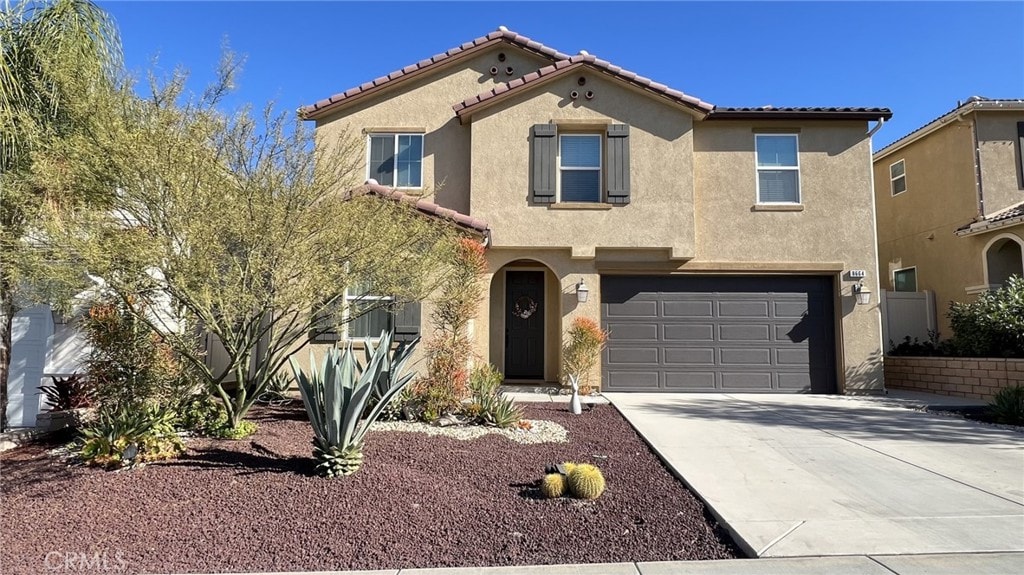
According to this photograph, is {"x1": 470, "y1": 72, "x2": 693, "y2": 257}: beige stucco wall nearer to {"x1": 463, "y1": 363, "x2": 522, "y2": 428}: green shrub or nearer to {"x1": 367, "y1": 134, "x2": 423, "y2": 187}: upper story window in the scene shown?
{"x1": 367, "y1": 134, "x2": 423, "y2": 187}: upper story window

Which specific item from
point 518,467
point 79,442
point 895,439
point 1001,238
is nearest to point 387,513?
point 518,467

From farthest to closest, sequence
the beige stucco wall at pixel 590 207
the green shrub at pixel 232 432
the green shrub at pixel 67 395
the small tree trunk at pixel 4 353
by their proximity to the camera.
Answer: the beige stucco wall at pixel 590 207, the green shrub at pixel 67 395, the small tree trunk at pixel 4 353, the green shrub at pixel 232 432

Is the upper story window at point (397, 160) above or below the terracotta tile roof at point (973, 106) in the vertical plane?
below

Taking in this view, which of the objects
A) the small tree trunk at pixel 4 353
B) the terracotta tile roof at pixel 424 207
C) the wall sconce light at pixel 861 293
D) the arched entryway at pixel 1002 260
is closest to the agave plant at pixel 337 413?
the terracotta tile roof at pixel 424 207

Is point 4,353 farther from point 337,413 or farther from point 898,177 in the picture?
point 898,177

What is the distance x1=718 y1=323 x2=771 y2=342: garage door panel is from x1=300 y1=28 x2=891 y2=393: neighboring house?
43 millimetres

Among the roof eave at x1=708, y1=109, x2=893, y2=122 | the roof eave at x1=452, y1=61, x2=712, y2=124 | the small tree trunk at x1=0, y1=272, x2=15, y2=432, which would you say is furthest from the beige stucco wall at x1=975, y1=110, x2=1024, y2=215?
the small tree trunk at x1=0, y1=272, x2=15, y2=432

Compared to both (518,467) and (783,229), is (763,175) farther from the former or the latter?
(518,467)

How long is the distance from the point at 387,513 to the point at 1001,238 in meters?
15.8

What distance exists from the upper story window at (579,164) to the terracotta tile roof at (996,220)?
909cm

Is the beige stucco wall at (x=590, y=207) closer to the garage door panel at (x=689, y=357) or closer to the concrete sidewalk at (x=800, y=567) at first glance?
the garage door panel at (x=689, y=357)

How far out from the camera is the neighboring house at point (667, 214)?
11.5 meters

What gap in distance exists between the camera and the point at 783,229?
1199 cm

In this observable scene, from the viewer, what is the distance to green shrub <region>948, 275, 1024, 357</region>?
410 inches
